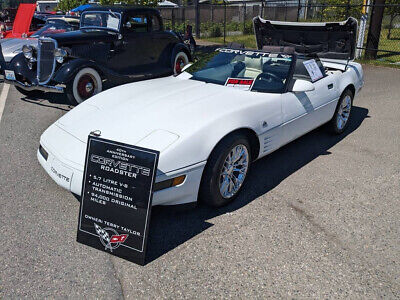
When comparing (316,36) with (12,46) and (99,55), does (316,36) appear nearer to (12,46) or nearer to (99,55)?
(99,55)

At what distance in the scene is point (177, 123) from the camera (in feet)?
10.4

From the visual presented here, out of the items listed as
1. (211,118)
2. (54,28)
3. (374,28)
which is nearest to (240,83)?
(211,118)

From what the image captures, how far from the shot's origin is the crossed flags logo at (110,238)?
2.75 meters

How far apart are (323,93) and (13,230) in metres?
3.77

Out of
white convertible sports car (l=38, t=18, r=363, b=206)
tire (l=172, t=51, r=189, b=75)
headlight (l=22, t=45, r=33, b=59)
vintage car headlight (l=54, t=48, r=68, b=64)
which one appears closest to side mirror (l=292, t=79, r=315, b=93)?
white convertible sports car (l=38, t=18, r=363, b=206)

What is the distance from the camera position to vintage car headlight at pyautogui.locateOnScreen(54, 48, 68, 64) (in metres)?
6.95

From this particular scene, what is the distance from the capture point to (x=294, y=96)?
4082 mm

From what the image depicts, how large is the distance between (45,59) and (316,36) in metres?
5.13

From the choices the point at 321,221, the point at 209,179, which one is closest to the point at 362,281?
the point at 321,221

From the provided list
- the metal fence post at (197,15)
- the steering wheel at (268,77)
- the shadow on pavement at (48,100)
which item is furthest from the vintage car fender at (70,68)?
the metal fence post at (197,15)

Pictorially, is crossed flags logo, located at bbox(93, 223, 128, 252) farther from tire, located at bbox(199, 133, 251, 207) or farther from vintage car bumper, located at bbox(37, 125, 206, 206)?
tire, located at bbox(199, 133, 251, 207)

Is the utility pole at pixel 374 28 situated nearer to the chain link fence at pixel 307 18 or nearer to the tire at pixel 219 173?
the chain link fence at pixel 307 18

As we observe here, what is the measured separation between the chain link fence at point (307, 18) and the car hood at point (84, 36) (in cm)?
707

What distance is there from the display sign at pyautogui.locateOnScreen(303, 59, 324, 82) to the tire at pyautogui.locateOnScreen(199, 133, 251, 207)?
163cm
